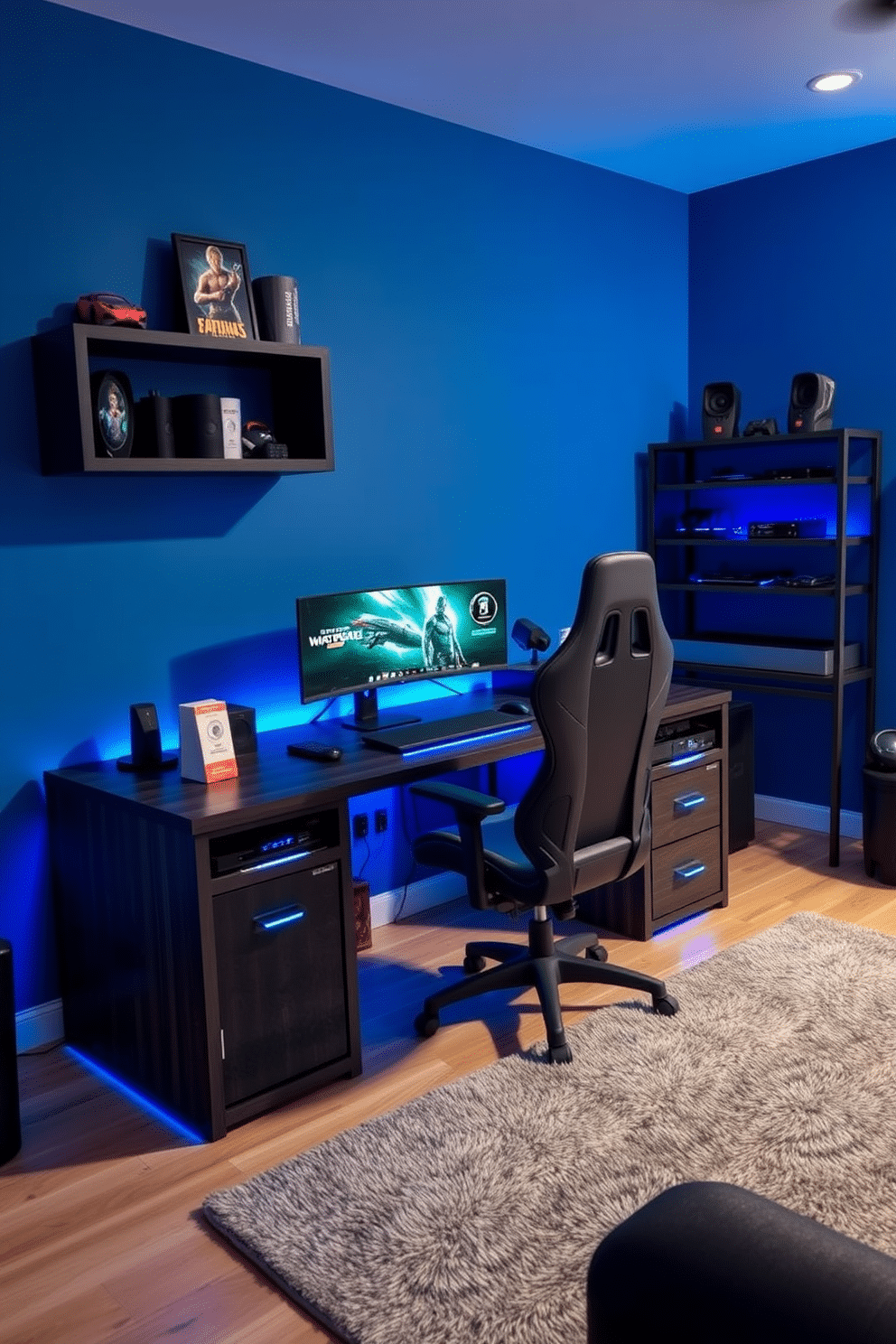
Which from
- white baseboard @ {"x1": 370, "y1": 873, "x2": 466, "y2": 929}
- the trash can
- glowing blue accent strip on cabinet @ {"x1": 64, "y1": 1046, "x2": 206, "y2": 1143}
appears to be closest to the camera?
glowing blue accent strip on cabinet @ {"x1": 64, "y1": 1046, "x2": 206, "y2": 1143}

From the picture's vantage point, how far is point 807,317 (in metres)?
4.29

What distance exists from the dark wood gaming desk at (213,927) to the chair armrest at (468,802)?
6 cm

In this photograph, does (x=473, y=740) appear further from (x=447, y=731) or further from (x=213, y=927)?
(x=213, y=927)

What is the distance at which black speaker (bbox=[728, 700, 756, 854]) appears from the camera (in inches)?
160

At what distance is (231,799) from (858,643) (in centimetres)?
268

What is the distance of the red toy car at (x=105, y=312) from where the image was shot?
267 centimetres

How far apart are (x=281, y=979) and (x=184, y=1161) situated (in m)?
0.41

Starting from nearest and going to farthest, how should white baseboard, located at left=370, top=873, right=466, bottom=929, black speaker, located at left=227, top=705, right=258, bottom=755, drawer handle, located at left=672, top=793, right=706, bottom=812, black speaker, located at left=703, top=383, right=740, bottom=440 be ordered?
black speaker, located at left=227, top=705, right=258, bottom=755
drawer handle, located at left=672, top=793, right=706, bottom=812
white baseboard, located at left=370, top=873, right=466, bottom=929
black speaker, located at left=703, top=383, right=740, bottom=440

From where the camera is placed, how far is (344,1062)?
104 inches

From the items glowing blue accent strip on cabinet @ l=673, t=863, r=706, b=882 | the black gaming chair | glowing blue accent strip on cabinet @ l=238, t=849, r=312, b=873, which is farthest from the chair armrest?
glowing blue accent strip on cabinet @ l=673, t=863, r=706, b=882

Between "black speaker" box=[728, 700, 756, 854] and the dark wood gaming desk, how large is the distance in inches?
55.5

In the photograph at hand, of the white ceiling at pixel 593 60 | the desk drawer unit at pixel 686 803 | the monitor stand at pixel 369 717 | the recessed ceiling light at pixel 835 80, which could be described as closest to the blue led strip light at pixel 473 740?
the monitor stand at pixel 369 717

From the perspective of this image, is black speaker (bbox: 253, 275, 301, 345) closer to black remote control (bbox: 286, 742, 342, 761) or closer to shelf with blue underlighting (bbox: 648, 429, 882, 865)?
black remote control (bbox: 286, 742, 342, 761)

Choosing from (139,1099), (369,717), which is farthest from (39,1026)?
(369,717)
